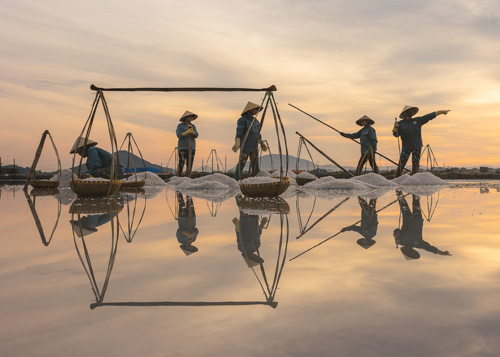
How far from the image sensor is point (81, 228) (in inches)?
110

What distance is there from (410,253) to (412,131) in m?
7.78

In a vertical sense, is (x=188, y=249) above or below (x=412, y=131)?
below

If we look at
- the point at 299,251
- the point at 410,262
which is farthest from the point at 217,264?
the point at 410,262

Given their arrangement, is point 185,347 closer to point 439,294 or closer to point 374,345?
point 374,345

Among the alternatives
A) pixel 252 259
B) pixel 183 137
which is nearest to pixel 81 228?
pixel 252 259

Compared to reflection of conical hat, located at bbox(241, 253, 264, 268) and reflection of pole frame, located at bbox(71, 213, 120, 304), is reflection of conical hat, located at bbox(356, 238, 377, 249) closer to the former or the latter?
reflection of conical hat, located at bbox(241, 253, 264, 268)

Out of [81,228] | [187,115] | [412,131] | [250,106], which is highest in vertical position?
[187,115]

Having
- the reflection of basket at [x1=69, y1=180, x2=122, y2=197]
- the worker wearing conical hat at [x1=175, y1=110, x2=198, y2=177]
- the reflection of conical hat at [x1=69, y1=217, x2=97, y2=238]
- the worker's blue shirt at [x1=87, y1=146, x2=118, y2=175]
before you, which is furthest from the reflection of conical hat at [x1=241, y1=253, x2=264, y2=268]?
the worker wearing conical hat at [x1=175, y1=110, x2=198, y2=177]

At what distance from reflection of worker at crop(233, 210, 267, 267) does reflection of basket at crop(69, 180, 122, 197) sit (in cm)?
230

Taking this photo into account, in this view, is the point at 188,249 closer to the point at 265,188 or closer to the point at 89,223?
the point at 89,223

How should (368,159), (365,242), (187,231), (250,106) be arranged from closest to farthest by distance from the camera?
(365,242)
(187,231)
(250,106)
(368,159)

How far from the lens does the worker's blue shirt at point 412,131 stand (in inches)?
358

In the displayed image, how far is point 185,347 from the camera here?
945 millimetres

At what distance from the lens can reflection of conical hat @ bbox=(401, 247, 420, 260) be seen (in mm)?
1836
